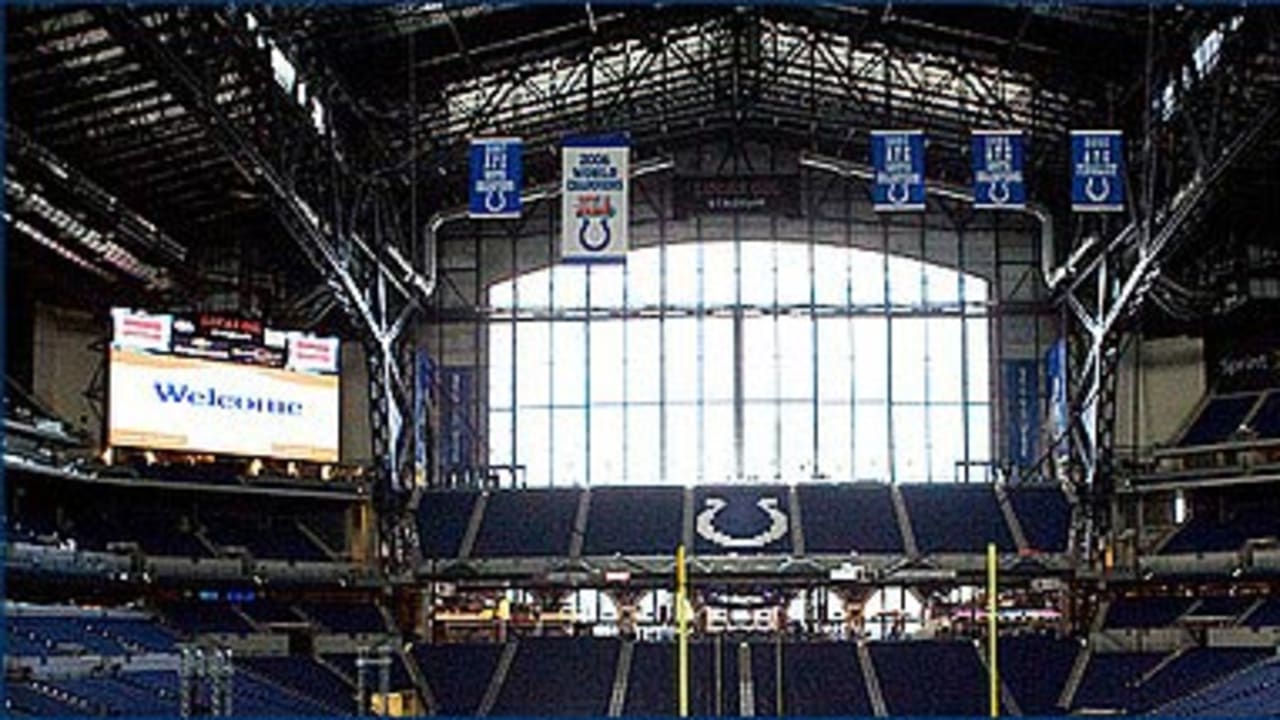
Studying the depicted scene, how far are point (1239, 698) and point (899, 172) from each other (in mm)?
14519

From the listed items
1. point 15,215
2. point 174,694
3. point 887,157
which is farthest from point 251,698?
point 887,157

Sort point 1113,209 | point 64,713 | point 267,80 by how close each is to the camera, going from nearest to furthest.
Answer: point 64,713
point 1113,209
point 267,80

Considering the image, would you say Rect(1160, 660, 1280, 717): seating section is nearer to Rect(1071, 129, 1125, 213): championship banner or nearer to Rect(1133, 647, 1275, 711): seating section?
Rect(1133, 647, 1275, 711): seating section

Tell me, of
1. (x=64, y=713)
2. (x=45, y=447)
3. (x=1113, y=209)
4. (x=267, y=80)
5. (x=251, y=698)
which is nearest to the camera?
(x=64, y=713)

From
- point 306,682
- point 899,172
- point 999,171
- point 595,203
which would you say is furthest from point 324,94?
point 999,171

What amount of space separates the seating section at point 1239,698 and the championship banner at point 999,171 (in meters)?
11.6

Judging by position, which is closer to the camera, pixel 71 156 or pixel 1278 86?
pixel 1278 86

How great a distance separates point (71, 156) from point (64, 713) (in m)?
15.9

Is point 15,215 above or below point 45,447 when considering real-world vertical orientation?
above

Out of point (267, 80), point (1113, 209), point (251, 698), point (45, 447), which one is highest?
point (267, 80)

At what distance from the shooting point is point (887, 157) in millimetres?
37000

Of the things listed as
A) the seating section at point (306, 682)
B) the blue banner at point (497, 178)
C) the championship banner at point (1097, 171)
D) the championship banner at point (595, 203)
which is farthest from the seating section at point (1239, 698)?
the seating section at point (306, 682)

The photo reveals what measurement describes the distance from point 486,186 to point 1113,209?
42.1 ft

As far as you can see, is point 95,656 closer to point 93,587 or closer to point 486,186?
point 93,587
